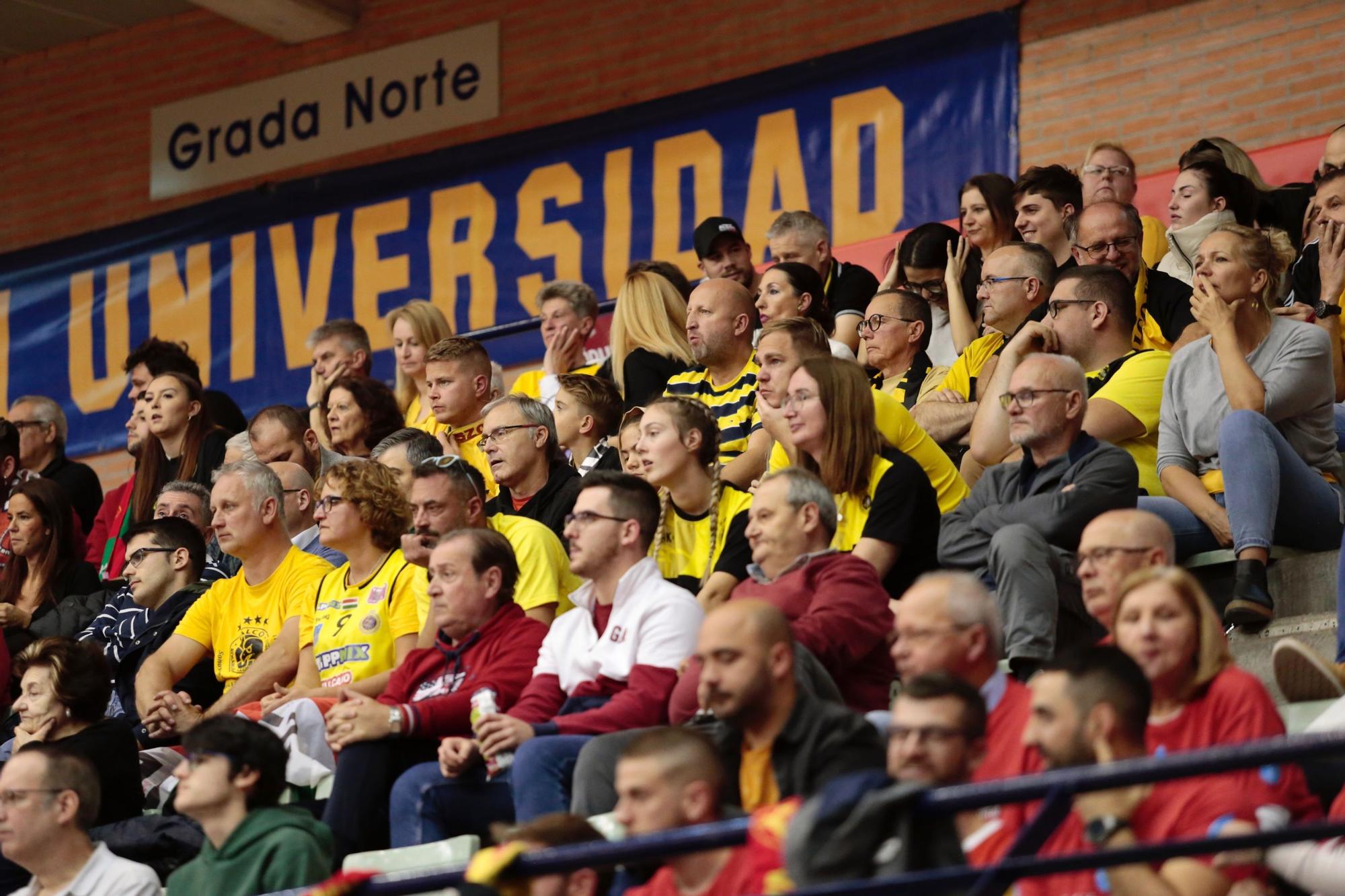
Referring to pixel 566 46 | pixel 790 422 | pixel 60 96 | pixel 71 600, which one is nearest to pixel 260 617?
pixel 71 600

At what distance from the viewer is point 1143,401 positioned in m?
5.07

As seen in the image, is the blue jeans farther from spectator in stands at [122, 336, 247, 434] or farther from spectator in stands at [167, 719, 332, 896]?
spectator in stands at [122, 336, 247, 434]

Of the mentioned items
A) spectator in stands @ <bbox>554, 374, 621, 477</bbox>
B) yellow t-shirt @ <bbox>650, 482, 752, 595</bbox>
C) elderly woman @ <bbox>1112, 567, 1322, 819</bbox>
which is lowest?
elderly woman @ <bbox>1112, 567, 1322, 819</bbox>

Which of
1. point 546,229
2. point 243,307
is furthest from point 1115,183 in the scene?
point 243,307

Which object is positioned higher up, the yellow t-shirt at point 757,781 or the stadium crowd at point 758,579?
the stadium crowd at point 758,579

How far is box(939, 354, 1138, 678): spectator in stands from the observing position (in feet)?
13.7

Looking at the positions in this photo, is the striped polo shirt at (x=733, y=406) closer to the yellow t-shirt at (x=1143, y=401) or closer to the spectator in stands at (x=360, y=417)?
the yellow t-shirt at (x=1143, y=401)

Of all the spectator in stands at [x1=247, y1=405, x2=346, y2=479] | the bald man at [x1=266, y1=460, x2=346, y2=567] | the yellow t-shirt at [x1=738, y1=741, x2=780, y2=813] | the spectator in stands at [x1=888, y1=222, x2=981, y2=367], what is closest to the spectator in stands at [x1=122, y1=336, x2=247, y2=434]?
the spectator in stands at [x1=247, y1=405, x2=346, y2=479]

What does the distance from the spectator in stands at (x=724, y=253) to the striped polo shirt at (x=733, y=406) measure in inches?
40.0

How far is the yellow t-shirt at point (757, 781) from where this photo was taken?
346 centimetres

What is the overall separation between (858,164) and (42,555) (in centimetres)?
371

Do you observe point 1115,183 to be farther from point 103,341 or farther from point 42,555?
point 103,341

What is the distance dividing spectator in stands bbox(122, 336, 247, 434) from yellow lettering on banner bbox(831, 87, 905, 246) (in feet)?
8.53

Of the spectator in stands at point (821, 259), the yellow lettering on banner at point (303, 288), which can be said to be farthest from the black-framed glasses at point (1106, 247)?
the yellow lettering on banner at point (303, 288)
